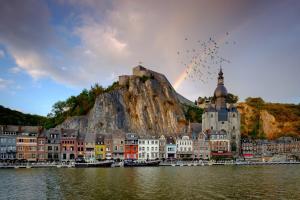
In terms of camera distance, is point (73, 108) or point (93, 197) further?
point (73, 108)

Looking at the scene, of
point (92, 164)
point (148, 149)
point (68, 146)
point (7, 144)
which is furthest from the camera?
point (148, 149)

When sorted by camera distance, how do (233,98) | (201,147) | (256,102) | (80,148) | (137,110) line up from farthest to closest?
(256,102) → (233,98) → (137,110) → (201,147) → (80,148)

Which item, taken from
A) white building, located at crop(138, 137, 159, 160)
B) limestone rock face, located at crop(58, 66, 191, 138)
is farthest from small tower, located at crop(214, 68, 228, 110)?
white building, located at crop(138, 137, 159, 160)

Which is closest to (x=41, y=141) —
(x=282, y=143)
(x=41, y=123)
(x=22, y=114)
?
(x=41, y=123)

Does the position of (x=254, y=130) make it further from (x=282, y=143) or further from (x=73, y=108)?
(x=73, y=108)

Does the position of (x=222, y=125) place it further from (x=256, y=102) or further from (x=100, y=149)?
(x=256, y=102)

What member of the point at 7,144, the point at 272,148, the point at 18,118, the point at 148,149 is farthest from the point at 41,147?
the point at 272,148

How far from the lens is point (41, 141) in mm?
96500

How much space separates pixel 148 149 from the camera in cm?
10631

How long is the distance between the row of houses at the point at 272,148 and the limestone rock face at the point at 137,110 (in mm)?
20834

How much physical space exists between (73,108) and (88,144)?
3182 centimetres

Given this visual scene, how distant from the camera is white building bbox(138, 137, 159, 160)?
346 ft

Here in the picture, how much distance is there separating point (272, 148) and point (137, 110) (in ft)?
145

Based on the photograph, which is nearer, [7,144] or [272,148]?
[7,144]
